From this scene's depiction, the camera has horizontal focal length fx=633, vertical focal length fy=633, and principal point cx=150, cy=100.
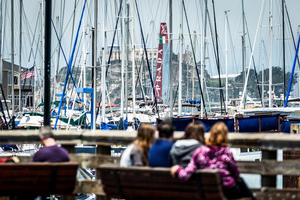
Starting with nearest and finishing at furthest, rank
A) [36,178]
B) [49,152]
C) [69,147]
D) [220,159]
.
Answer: [220,159]
[36,178]
[49,152]
[69,147]

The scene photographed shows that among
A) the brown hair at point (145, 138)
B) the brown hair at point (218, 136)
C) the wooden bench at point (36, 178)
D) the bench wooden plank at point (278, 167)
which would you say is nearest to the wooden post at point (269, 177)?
the bench wooden plank at point (278, 167)

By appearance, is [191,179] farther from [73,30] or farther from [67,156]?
[73,30]

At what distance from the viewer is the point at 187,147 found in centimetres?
773

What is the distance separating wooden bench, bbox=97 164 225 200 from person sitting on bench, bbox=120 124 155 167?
29 centimetres

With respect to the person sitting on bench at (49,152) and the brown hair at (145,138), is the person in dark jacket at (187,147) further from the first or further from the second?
the person sitting on bench at (49,152)

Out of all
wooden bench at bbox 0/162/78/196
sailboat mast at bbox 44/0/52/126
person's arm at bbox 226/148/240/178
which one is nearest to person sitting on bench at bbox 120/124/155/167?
wooden bench at bbox 0/162/78/196

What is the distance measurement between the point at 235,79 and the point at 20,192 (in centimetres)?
5931

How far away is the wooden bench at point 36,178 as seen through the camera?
8211mm

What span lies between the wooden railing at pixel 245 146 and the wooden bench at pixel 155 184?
3.45ft

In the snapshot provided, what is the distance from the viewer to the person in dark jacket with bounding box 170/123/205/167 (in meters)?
7.71

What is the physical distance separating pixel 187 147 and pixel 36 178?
2.08m

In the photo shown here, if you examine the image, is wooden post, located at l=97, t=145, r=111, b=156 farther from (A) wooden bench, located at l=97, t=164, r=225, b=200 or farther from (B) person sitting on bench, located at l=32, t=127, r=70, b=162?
(A) wooden bench, located at l=97, t=164, r=225, b=200

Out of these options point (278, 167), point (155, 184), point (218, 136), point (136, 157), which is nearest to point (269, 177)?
point (278, 167)

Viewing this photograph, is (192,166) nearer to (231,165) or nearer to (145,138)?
(231,165)
